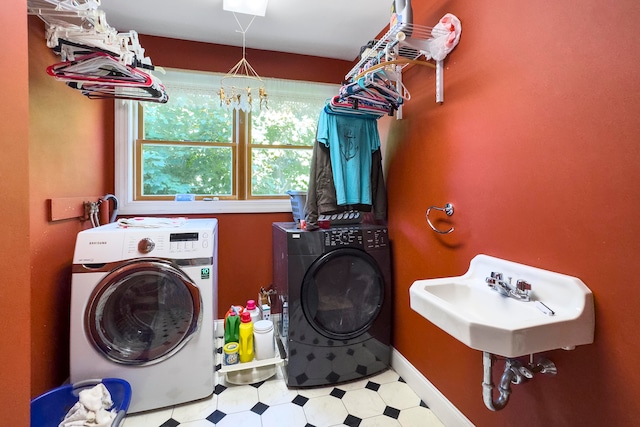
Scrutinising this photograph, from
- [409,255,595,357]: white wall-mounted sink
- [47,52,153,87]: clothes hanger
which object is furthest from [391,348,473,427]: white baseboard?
[47,52,153,87]: clothes hanger

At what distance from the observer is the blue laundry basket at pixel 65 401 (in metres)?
1.36

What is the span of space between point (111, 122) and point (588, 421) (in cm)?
319

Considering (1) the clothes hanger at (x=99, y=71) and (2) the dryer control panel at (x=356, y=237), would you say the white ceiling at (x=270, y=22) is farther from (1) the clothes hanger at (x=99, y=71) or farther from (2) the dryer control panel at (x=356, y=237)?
(2) the dryer control panel at (x=356, y=237)

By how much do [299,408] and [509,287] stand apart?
135cm

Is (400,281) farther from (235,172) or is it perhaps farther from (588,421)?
(235,172)

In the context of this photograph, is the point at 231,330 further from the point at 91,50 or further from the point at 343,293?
the point at 91,50

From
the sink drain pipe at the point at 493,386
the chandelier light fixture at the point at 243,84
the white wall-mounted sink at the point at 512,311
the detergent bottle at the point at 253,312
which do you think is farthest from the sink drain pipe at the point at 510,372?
the chandelier light fixture at the point at 243,84

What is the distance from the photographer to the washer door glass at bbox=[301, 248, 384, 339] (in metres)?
1.80

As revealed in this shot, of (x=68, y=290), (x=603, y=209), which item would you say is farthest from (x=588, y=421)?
(x=68, y=290)

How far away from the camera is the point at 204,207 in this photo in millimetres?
2385

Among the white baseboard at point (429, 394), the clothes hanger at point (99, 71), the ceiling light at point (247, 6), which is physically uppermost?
the ceiling light at point (247, 6)

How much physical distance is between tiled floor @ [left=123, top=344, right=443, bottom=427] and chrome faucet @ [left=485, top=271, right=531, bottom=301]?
0.97 m

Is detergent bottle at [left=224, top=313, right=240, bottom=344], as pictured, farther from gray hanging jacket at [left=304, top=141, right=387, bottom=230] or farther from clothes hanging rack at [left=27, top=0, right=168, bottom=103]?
clothes hanging rack at [left=27, top=0, right=168, bottom=103]

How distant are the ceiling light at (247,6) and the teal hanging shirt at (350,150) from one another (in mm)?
810
